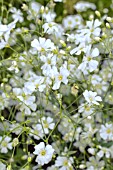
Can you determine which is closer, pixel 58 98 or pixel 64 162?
pixel 58 98

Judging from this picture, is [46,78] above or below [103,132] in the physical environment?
above

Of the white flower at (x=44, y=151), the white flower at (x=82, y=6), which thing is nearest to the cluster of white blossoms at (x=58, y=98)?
the white flower at (x=44, y=151)

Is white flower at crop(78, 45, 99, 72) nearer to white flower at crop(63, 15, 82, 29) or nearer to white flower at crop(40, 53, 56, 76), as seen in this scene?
white flower at crop(40, 53, 56, 76)

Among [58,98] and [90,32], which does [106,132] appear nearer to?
[58,98]

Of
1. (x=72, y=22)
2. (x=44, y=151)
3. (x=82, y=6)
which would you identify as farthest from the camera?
(x=82, y=6)

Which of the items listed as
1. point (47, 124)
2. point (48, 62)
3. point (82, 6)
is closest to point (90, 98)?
point (48, 62)

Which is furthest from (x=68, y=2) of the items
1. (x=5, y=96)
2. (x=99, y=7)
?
(x=5, y=96)

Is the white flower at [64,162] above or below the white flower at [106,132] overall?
below

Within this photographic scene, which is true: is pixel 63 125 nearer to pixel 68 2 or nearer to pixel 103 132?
pixel 103 132

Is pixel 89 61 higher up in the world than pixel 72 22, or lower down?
lower down

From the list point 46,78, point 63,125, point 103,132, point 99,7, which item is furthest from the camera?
point 99,7

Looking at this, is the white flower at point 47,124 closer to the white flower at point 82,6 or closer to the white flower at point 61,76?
the white flower at point 61,76
